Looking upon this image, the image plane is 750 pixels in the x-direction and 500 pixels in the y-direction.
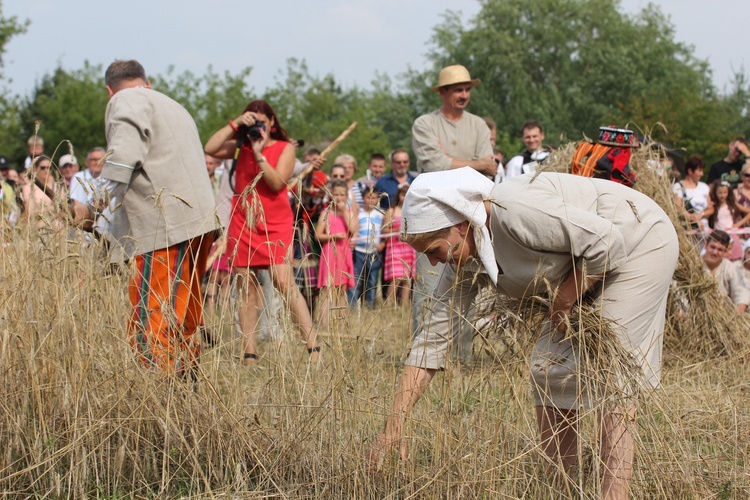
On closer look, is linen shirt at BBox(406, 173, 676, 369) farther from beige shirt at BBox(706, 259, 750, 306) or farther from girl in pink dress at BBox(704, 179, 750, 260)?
girl in pink dress at BBox(704, 179, 750, 260)

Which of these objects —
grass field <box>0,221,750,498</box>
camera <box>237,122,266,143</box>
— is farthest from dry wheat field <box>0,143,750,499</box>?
camera <box>237,122,266,143</box>

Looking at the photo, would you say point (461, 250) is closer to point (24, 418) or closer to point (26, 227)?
point (24, 418)

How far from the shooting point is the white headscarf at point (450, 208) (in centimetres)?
269

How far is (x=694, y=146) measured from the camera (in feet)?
103

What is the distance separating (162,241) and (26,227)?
830 millimetres

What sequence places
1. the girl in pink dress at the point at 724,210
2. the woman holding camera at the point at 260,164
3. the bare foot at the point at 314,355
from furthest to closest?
the girl in pink dress at the point at 724,210 → the woman holding camera at the point at 260,164 → the bare foot at the point at 314,355

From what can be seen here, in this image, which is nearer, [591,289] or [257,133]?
[591,289]

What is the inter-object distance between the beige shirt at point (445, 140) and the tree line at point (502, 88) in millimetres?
29494

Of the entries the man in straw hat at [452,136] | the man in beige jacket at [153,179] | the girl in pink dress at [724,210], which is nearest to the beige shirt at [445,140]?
the man in straw hat at [452,136]

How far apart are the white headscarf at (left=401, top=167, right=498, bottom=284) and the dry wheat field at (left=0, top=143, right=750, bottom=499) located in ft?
0.77

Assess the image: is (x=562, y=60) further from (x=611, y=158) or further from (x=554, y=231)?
(x=554, y=231)

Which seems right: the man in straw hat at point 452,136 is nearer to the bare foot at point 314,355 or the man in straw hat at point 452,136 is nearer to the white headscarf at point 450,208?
the bare foot at point 314,355

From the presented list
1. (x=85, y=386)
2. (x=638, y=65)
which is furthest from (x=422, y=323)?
(x=638, y=65)

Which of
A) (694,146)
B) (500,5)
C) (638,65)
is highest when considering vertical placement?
(500,5)
